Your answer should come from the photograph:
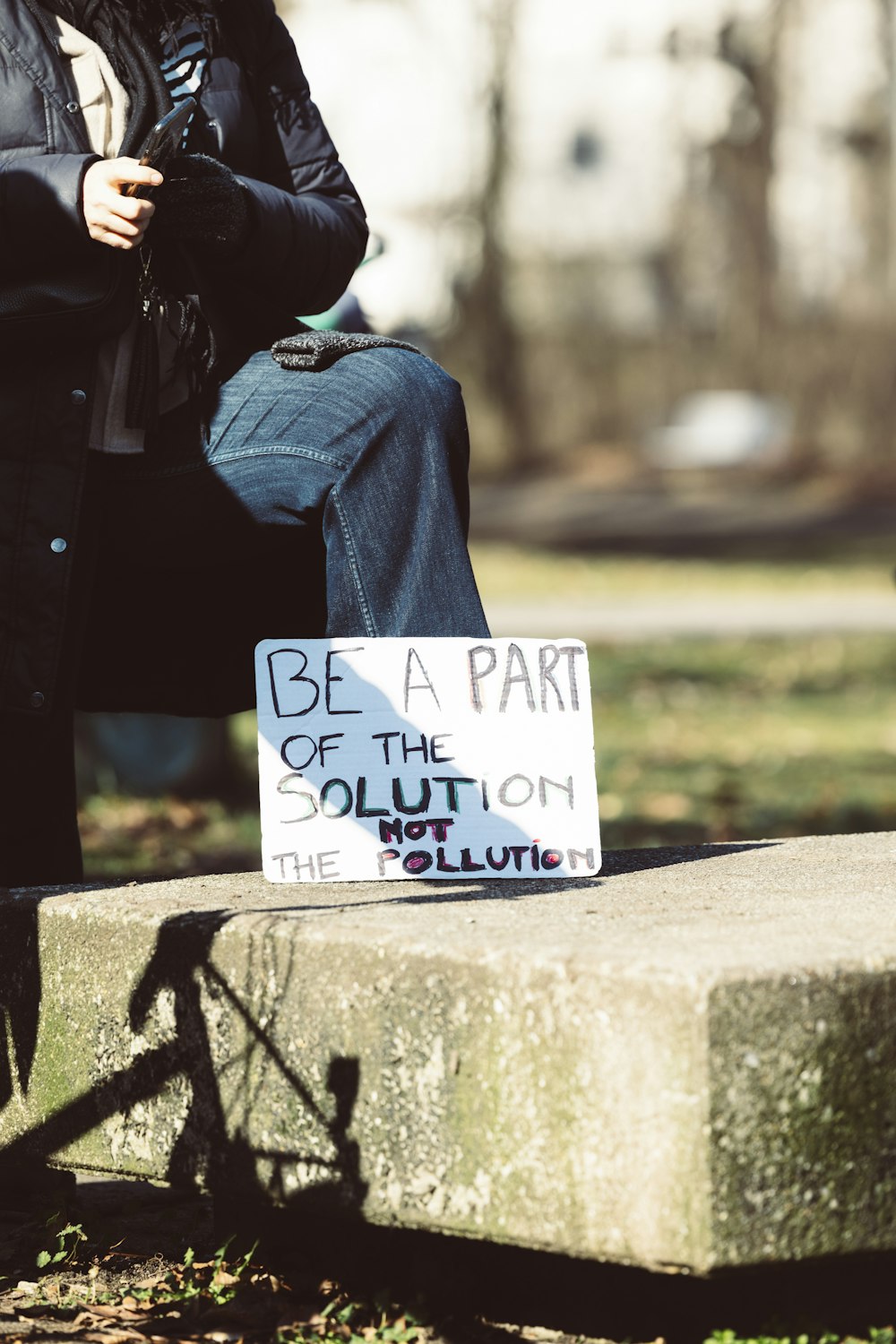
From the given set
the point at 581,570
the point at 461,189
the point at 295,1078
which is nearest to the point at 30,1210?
the point at 295,1078

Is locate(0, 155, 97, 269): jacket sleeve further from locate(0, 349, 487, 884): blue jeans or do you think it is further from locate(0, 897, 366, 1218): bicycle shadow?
locate(0, 897, 366, 1218): bicycle shadow

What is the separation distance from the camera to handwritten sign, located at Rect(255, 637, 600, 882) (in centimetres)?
267

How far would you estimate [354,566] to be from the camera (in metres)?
2.66

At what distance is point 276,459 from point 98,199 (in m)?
0.42

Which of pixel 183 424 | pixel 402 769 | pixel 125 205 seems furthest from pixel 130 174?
pixel 402 769

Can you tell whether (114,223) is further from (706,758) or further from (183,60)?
(706,758)

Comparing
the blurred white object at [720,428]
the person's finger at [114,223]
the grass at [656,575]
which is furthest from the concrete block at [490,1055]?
the blurred white object at [720,428]

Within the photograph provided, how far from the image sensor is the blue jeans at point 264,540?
2666mm

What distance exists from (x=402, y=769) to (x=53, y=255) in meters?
0.85

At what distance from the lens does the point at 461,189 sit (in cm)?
2477

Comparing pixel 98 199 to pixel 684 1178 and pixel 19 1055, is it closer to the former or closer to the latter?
pixel 19 1055

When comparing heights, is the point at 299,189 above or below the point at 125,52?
below

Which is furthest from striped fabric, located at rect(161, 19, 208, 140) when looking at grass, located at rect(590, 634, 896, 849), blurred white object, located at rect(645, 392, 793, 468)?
blurred white object, located at rect(645, 392, 793, 468)

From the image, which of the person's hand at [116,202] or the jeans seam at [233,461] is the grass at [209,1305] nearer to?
the jeans seam at [233,461]
